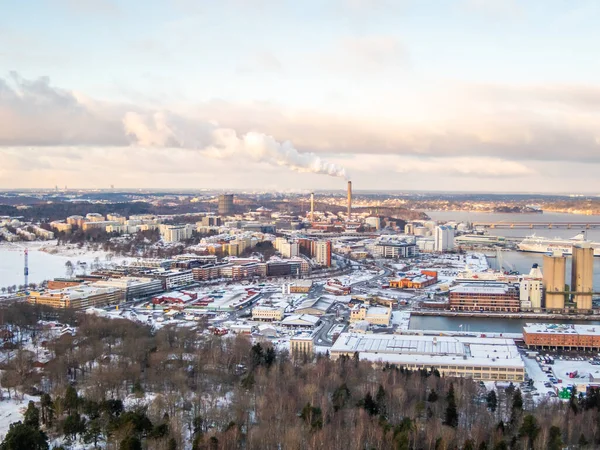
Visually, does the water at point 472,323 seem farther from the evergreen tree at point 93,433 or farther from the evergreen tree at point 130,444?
the evergreen tree at point 130,444

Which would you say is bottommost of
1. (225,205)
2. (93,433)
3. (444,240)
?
(93,433)

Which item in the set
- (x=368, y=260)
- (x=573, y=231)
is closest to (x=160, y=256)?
(x=368, y=260)

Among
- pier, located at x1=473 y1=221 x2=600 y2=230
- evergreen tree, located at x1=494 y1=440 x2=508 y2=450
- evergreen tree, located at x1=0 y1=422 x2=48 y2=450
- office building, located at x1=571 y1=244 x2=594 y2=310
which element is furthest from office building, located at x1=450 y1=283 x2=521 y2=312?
pier, located at x1=473 y1=221 x2=600 y2=230

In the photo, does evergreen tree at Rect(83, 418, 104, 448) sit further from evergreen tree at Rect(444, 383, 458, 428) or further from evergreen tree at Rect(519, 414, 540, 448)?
evergreen tree at Rect(519, 414, 540, 448)

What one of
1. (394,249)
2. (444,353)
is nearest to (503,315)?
(444,353)

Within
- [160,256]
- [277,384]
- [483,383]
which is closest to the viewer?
[277,384]

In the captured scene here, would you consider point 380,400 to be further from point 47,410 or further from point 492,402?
point 47,410

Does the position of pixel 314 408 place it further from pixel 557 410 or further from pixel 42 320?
pixel 42 320

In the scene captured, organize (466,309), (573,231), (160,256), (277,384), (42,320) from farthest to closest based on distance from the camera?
(573,231) → (160,256) → (466,309) → (42,320) → (277,384)
